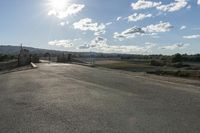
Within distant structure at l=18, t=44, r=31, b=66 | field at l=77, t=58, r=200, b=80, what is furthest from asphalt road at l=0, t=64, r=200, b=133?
distant structure at l=18, t=44, r=31, b=66

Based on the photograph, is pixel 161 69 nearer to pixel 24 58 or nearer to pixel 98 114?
pixel 24 58

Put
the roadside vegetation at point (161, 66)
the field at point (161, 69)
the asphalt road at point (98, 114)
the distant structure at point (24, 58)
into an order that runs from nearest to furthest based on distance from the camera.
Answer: the asphalt road at point (98, 114)
the field at point (161, 69)
the roadside vegetation at point (161, 66)
the distant structure at point (24, 58)

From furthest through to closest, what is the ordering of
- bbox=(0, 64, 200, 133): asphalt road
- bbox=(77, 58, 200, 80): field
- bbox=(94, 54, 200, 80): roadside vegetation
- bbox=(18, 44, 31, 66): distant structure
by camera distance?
A: bbox=(18, 44, 31, 66): distant structure
bbox=(94, 54, 200, 80): roadside vegetation
bbox=(77, 58, 200, 80): field
bbox=(0, 64, 200, 133): asphalt road

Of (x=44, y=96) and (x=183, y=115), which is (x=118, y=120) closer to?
(x=183, y=115)

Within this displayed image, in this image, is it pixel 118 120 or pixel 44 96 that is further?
pixel 44 96

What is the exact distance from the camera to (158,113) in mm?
8945

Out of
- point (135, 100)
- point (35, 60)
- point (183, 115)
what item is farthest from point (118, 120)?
point (35, 60)

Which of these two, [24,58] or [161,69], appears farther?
[24,58]

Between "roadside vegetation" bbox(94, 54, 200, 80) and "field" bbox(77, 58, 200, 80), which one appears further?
"roadside vegetation" bbox(94, 54, 200, 80)

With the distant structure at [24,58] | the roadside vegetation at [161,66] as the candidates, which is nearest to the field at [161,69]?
the roadside vegetation at [161,66]

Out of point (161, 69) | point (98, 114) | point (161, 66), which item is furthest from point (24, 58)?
point (98, 114)

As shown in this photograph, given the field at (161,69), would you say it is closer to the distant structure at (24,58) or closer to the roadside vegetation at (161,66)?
the roadside vegetation at (161,66)

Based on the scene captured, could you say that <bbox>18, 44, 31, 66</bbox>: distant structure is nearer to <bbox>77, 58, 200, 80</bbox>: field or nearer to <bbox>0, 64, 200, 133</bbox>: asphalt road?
<bbox>77, 58, 200, 80</bbox>: field

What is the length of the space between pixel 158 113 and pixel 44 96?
16.6ft
